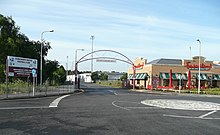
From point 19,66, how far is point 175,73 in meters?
40.7

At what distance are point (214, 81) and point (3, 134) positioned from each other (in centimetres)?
6257

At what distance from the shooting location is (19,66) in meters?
27.9

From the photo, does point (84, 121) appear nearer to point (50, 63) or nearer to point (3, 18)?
point (3, 18)

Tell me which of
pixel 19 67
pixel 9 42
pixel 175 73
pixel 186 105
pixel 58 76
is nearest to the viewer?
pixel 186 105

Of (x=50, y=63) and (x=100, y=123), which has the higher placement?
(x=50, y=63)

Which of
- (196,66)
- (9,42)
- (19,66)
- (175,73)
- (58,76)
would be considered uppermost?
(9,42)

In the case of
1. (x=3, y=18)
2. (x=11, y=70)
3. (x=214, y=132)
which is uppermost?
(x=3, y=18)

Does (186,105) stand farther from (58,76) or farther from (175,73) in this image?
(58,76)

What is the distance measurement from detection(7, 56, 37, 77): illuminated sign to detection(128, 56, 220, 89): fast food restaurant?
31.3m

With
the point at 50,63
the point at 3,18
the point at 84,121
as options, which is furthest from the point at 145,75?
the point at 84,121

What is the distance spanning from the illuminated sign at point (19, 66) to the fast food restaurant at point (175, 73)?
1233 inches

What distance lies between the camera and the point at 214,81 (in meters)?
64.6

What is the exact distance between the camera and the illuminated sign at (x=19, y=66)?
88.2 feet

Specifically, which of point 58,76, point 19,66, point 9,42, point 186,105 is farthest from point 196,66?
point 19,66
